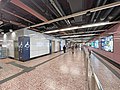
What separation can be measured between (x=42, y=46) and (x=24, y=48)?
2630mm

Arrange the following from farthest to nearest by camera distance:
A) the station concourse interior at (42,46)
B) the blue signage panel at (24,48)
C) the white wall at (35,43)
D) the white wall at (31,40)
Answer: the white wall at (35,43)
the white wall at (31,40)
the blue signage panel at (24,48)
the station concourse interior at (42,46)

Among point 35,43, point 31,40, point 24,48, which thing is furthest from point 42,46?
point 24,48

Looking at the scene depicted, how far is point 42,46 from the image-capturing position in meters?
8.87

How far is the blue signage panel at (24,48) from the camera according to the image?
6352 millimetres

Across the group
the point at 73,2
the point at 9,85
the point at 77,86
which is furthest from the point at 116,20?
the point at 9,85

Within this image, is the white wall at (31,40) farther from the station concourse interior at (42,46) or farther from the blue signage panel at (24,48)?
the blue signage panel at (24,48)

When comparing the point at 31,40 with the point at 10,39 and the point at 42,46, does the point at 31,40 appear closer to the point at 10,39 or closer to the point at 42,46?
the point at 42,46

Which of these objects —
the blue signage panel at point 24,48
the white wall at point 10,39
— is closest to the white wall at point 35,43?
the blue signage panel at point 24,48

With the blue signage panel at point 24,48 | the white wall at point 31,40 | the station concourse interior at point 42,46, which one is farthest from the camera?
the white wall at point 31,40

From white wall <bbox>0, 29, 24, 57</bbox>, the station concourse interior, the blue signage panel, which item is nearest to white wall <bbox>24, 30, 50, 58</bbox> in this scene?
the station concourse interior

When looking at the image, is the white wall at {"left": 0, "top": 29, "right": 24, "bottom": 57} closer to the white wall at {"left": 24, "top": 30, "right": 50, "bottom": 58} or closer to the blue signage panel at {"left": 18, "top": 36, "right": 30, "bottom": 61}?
the blue signage panel at {"left": 18, "top": 36, "right": 30, "bottom": 61}

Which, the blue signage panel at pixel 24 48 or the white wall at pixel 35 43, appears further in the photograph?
the white wall at pixel 35 43

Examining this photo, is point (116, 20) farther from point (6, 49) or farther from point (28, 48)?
point (6, 49)

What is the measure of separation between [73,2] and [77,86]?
2.72 meters
